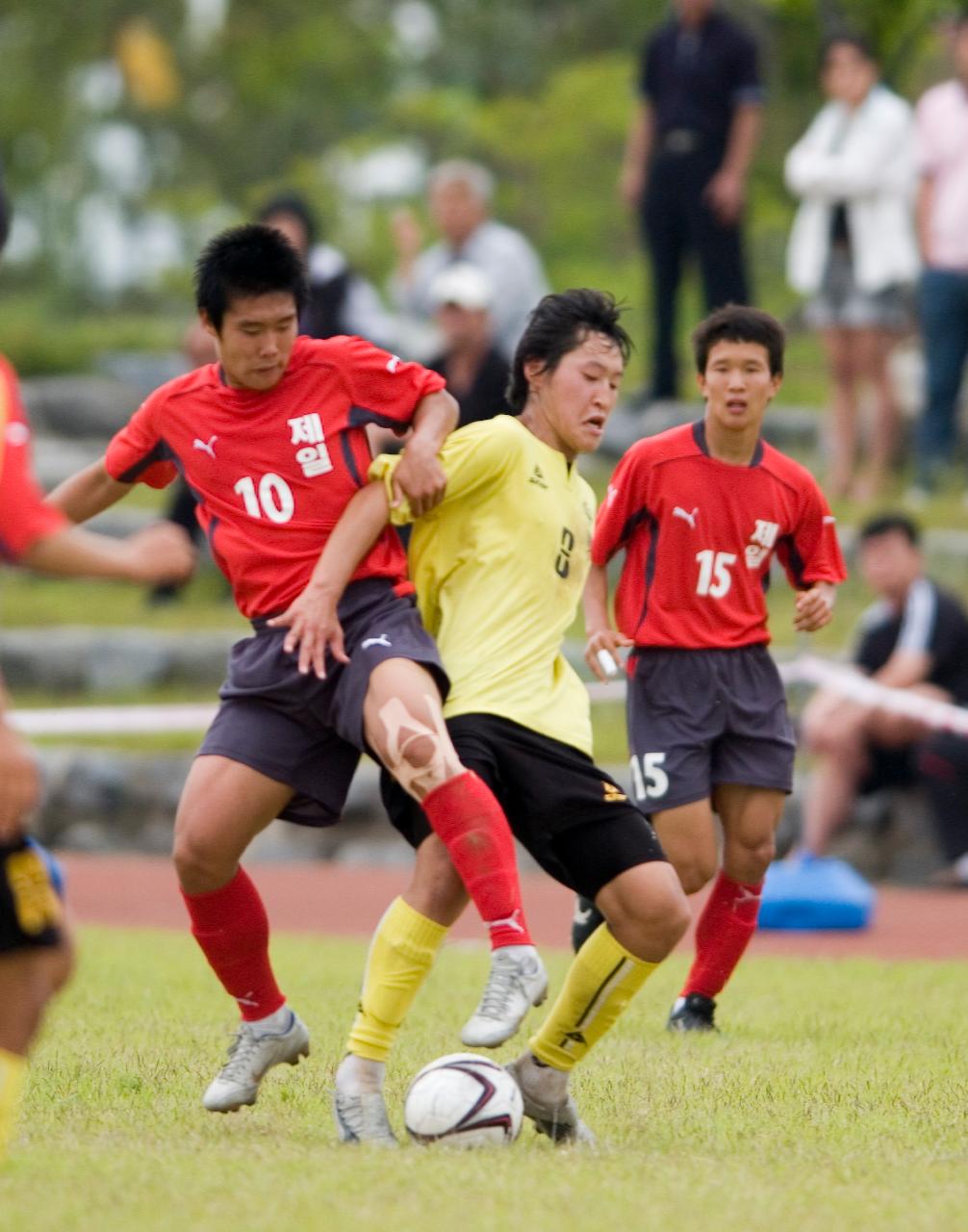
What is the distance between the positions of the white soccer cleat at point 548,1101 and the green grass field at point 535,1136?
89 mm

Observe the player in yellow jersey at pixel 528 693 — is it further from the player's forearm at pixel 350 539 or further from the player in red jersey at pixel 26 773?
the player in red jersey at pixel 26 773

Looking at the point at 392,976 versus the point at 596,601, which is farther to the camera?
the point at 596,601

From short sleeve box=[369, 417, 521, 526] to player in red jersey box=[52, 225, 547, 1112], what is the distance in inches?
2.4

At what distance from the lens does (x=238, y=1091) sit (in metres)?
5.96

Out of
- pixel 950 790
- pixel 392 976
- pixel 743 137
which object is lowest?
pixel 950 790

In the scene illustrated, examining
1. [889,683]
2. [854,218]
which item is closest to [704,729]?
[889,683]

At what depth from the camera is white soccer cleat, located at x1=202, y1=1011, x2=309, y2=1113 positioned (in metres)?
5.96

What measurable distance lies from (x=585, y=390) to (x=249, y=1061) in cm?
203

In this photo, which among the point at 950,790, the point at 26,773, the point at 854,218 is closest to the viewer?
the point at 26,773

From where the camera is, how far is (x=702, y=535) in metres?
7.66

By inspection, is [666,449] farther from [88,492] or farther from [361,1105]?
[361,1105]

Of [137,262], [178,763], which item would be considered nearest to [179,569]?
[178,763]

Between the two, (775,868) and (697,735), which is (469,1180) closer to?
(697,735)

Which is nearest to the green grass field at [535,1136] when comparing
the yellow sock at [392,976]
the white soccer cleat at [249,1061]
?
the white soccer cleat at [249,1061]
